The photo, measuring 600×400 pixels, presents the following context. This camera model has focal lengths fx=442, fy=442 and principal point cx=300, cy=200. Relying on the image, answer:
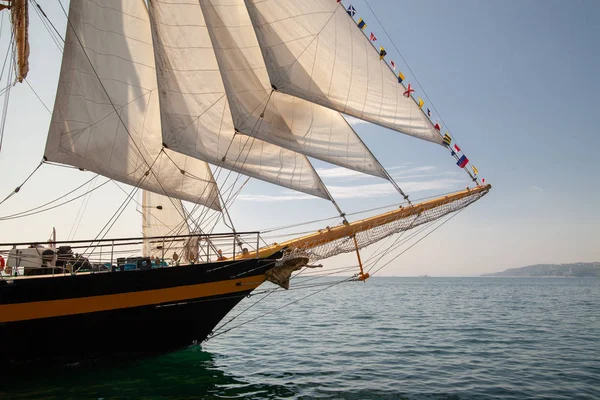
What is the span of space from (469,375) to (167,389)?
835cm

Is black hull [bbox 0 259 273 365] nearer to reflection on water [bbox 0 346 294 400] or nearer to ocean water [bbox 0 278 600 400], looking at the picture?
reflection on water [bbox 0 346 294 400]

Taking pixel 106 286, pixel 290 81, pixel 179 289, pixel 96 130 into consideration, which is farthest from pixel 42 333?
pixel 290 81

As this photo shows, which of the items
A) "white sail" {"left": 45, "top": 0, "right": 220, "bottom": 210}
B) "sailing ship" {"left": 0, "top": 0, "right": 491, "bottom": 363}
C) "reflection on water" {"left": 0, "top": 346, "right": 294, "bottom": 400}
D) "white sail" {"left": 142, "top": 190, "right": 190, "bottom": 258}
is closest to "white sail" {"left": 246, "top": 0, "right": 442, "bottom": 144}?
"sailing ship" {"left": 0, "top": 0, "right": 491, "bottom": 363}

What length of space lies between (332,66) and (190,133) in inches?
236

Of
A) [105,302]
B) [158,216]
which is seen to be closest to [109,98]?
[105,302]

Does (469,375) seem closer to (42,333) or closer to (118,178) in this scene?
(42,333)

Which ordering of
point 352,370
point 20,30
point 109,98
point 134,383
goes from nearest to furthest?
point 134,383 → point 352,370 → point 109,98 → point 20,30

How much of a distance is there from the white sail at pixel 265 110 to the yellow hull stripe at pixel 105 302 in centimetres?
517

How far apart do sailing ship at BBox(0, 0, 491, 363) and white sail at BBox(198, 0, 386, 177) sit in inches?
1.7

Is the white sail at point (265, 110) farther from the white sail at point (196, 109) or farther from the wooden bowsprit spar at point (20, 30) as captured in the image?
the wooden bowsprit spar at point (20, 30)

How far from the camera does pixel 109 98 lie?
1666 centimetres

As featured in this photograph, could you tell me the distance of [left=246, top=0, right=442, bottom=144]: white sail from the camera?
1297 cm

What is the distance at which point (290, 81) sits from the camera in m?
13.0

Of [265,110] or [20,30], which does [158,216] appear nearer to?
[20,30]
